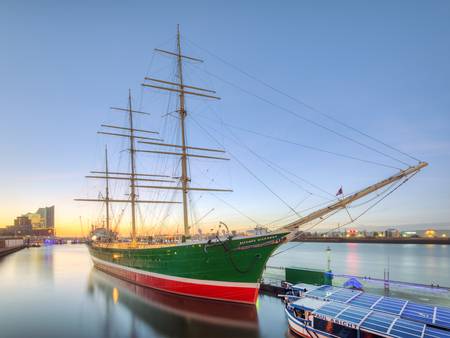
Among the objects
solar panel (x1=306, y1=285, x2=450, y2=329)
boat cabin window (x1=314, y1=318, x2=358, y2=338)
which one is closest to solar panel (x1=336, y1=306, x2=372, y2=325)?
boat cabin window (x1=314, y1=318, x2=358, y2=338)

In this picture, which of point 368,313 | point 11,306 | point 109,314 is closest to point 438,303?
point 368,313

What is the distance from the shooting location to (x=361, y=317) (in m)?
12.6

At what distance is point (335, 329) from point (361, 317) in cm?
129

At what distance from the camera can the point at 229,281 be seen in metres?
21.0

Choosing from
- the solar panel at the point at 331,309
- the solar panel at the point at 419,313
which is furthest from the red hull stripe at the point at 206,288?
the solar panel at the point at 419,313

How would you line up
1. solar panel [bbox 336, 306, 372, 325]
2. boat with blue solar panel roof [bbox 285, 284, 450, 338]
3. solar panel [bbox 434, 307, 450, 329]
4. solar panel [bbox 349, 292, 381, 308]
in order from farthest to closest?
solar panel [bbox 349, 292, 381, 308] → solar panel [bbox 336, 306, 372, 325] → solar panel [bbox 434, 307, 450, 329] → boat with blue solar panel roof [bbox 285, 284, 450, 338]

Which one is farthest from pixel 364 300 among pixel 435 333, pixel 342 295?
pixel 435 333

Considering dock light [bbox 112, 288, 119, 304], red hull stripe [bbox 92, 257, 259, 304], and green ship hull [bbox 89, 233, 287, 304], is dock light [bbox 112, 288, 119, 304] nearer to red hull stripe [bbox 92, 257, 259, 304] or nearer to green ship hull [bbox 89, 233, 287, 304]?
red hull stripe [bbox 92, 257, 259, 304]

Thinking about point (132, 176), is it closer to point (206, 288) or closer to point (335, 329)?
point (206, 288)

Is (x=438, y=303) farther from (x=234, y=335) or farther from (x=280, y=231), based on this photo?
(x=234, y=335)

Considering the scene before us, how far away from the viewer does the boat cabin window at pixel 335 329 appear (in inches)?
494

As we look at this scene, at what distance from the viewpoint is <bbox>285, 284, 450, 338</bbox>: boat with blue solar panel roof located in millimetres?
11547

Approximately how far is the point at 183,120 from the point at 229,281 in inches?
608

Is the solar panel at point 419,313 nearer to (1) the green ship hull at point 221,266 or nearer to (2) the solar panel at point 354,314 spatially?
(2) the solar panel at point 354,314
